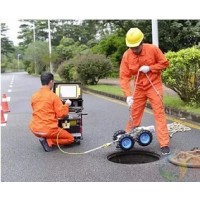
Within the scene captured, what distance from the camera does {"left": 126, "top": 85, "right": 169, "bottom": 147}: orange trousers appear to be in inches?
211

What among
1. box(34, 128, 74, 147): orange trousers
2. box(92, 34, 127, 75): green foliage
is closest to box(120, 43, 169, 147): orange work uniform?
box(34, 128, 74, 147): orange trousers

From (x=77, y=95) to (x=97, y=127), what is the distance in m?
1.57

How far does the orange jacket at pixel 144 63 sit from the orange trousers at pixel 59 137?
44.2 inches

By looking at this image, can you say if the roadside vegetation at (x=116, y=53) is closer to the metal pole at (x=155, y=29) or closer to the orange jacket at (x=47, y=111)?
the metal pole at (x=155, y=29)

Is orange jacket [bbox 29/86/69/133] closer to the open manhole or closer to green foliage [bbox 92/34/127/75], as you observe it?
the open manhole

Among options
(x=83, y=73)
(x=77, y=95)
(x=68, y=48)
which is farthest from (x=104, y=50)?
(x=77, y=95)

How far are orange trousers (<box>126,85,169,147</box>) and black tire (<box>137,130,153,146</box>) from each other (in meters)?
0.13

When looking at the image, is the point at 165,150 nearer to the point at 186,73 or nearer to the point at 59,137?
the point at 59,137

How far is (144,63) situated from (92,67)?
13.4 m

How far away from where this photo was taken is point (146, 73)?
214 inches

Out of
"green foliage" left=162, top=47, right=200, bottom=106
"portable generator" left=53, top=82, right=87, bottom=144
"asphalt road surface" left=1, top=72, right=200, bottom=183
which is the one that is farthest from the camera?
"green foliage" left=162, top=47, right=200, bottom=106

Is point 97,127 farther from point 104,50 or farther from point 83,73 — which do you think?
point 104,50

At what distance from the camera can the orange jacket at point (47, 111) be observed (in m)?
5.70

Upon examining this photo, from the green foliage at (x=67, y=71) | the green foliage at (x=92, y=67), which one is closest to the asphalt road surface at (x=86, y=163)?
the green foliage at (x=92, y=67)
